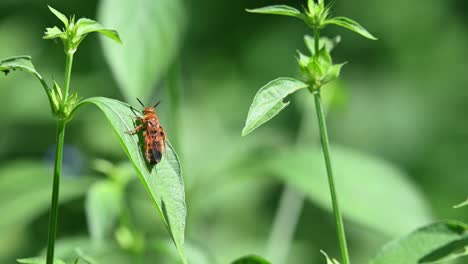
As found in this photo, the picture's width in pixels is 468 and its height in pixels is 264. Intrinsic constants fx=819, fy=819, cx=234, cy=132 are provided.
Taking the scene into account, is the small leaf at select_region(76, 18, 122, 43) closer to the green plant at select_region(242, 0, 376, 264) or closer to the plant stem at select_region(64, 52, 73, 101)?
the plant stem at select_region(64, 52, 73, 101)

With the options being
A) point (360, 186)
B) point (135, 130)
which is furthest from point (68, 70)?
point (360, 186)

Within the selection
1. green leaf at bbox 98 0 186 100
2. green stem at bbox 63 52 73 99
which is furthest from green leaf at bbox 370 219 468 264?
green leaf at bbox 98 0 186 100

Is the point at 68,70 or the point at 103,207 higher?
the point at 68,70

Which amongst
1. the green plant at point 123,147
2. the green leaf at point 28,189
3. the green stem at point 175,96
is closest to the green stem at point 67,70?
the green plant at point 123,147

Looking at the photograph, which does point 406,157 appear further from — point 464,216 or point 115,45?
point 115,45

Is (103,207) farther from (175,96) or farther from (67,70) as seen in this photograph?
(67,70)

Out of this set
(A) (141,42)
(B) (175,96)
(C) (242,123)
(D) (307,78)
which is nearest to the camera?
(D) (307,78)
